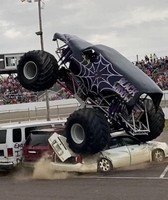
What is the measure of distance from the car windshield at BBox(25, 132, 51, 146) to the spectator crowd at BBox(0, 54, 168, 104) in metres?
24.7

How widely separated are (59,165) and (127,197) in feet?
11.2

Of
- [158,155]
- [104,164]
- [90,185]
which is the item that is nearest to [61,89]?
[158,155]

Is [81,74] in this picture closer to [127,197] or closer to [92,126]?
[92,126]

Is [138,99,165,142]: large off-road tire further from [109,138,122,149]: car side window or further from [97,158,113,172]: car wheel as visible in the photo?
[97,158,113,172]: car wheel

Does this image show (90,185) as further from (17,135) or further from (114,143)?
(17,135)

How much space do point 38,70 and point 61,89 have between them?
26.9 meters

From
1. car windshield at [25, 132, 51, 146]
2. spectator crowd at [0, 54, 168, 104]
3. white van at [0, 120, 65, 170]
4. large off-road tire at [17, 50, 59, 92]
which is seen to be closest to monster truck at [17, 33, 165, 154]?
large off-road tire at [17, 50, 59, 92]

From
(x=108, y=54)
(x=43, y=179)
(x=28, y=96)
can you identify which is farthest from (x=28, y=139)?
(x=28, y=96)

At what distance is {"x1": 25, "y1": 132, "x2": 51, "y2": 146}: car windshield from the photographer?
1262 cm

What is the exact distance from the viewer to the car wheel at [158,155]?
12.9 meters

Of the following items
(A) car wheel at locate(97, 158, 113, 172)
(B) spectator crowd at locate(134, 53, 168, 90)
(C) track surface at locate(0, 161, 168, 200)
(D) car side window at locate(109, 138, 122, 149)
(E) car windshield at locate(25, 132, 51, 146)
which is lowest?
(C) track surface at locate(0, 161, 168, 200)

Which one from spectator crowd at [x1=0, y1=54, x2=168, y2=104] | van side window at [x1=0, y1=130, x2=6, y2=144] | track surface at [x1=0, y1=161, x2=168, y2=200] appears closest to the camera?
track surface at [x1=0, y1=161, x2=168, y2=200]

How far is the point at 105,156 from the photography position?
11914 mm

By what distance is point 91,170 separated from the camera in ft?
38.9
